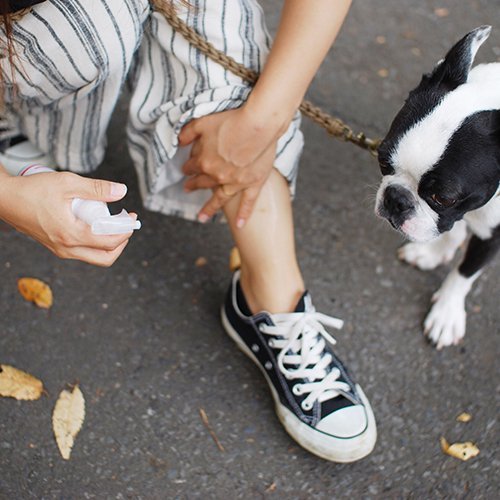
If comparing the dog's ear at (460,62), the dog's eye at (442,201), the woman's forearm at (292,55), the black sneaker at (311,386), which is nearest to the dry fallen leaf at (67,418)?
the black sneaker at (311,386)

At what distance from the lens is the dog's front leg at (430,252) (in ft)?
5.57

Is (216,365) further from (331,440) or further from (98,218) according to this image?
(98,218)

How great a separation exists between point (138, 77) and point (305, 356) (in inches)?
25.6

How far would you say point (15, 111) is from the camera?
4.99 feet

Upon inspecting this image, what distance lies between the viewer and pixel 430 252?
5.63 feet

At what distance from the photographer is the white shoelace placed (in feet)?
4.57

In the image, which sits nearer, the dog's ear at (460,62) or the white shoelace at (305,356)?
the dog's ear at (460,62)

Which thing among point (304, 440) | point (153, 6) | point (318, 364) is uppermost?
point (153, 6)

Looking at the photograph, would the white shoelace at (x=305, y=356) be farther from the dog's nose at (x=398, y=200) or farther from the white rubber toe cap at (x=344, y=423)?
the dog's nose at (x=398, y=200)

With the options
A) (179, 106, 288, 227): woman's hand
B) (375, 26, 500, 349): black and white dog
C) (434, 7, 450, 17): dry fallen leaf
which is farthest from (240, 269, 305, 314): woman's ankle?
(434, 7, 450, 17): dry fallen leaf

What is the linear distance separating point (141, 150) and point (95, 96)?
14 cm

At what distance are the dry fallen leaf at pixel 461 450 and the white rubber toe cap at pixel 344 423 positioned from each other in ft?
0.65

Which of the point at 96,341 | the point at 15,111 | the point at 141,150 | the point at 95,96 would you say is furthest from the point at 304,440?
the point at 15,111

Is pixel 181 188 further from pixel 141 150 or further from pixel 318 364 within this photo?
pixel 318 364
